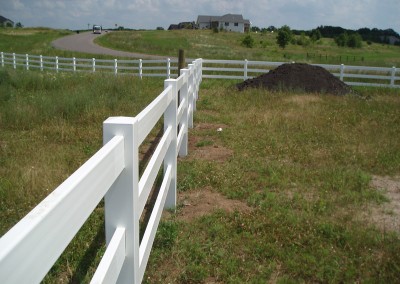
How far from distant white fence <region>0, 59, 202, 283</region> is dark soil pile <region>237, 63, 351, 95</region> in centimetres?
1232

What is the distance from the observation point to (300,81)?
51.8 feet

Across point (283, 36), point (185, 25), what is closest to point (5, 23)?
point (185, 25)

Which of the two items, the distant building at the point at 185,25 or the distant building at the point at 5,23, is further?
the distant building at the point at 185,25

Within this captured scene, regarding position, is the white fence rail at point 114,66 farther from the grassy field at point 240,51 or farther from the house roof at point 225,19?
the house roof at point 225,19

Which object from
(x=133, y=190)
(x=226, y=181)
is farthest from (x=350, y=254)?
(x=133, y=190)

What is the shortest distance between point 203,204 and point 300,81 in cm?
1180

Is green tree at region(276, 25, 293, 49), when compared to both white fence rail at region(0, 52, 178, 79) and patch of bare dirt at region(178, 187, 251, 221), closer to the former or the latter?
white fence rail at region(0, 52, 178, 79)

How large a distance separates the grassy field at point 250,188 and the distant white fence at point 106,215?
0.82 meters

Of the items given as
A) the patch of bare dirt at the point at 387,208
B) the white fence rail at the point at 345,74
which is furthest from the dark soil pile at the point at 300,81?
the patch of bare dirt at the point at 387,208

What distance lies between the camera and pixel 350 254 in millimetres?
3928

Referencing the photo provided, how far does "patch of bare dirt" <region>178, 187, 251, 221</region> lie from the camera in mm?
4863

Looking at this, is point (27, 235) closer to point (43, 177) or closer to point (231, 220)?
point (231, 220)

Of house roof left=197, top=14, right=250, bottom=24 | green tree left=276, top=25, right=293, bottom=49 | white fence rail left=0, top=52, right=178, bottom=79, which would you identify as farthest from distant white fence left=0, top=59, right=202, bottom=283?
house roof left=197, top=14, right=250, bottom=24

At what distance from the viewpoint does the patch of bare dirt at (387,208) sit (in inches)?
181
